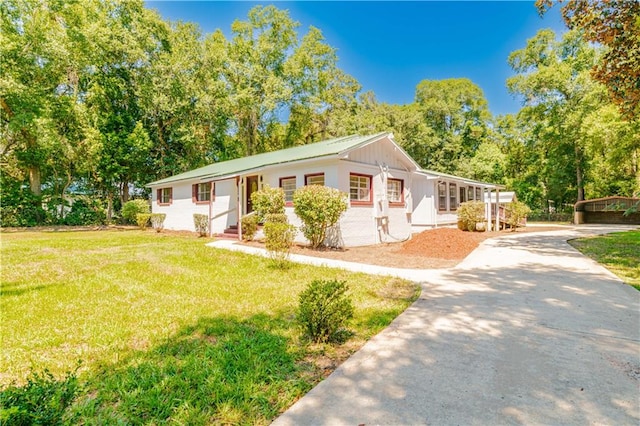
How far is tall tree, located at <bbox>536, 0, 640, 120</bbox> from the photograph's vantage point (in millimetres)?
7262

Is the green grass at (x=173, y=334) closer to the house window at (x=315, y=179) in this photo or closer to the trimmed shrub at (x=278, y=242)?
the trimmed shrub at (x=278, y=242)

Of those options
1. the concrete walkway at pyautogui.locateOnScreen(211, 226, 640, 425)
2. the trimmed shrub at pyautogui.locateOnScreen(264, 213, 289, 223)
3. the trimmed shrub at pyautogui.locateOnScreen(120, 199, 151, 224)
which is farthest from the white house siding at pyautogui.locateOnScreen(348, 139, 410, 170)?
the trimmed shrub at pyautogui.locateOnScreen(120, 199, 151, 224)

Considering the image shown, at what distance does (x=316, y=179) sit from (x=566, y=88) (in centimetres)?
2548

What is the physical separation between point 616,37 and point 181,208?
1880cm

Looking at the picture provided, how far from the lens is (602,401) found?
7.26ft

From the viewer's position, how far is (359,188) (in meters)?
11.9

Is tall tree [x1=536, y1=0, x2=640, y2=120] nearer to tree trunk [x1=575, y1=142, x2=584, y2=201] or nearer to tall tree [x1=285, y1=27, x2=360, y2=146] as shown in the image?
tree trunk [x1=575, y1=142, x2=584, y2=201]

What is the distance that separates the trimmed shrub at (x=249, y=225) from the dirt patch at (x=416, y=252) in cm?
44

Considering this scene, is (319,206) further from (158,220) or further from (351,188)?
(158,220)

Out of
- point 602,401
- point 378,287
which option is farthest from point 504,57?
point 602,401

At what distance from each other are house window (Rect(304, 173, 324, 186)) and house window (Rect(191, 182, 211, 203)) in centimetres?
696

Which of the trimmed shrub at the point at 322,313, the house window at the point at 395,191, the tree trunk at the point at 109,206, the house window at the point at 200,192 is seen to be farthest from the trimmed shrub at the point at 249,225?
the tree trunk at the point at 109,206

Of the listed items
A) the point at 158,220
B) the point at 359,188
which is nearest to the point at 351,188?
the point at 359,188

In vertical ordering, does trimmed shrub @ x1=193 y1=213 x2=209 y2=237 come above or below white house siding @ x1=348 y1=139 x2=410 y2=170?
below
